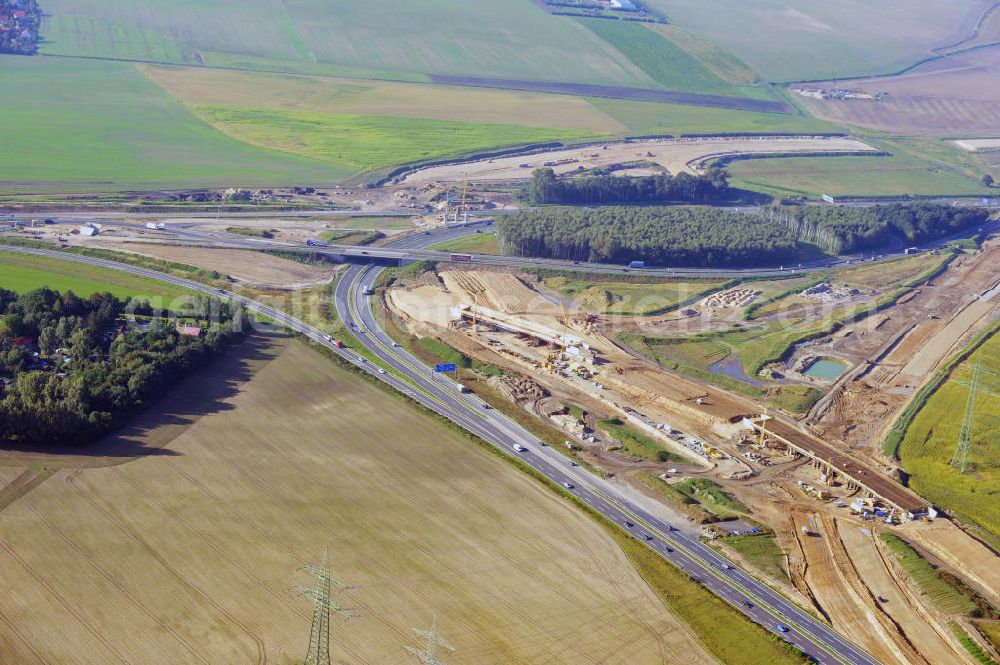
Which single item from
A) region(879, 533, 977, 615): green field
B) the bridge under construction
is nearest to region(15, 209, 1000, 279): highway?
the bridge under construction

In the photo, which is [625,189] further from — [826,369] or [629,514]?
[629,514]

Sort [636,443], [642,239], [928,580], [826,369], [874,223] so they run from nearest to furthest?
[928,580]
[636,443]
[826,369]
[642,239]
[874,223]

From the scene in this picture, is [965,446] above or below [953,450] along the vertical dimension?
above

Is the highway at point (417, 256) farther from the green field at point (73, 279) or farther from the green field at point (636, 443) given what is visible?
the green field at point (636, 443)

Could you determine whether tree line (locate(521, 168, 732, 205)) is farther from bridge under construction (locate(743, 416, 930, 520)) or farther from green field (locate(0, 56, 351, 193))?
bridge under construction (locate(743, 416, 930, 520))

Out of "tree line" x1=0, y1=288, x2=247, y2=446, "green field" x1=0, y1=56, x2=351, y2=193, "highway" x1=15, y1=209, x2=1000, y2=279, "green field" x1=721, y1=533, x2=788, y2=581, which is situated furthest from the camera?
"green field" x1=0, y1=56, x2=351, y2=193

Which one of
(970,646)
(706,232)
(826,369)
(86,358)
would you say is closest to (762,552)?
(970,646)

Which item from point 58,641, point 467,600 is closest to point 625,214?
point 467,600

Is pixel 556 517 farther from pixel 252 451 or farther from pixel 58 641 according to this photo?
pixel 58 641
